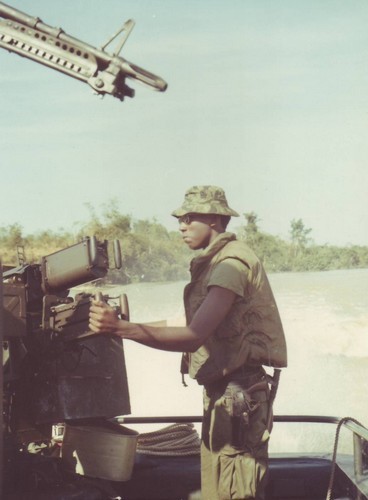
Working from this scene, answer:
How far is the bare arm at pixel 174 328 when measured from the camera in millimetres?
2738

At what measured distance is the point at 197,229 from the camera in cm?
349

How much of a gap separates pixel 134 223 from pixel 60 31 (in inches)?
671

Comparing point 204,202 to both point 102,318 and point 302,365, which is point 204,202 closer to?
point 102,318

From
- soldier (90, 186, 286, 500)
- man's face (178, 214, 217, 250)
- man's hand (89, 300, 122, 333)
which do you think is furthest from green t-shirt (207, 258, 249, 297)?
man's hand (89, 300, 122, 333)

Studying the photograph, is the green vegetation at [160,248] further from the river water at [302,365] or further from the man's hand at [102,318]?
the man's hand at [102,318]

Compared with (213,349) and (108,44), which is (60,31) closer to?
(108,44)

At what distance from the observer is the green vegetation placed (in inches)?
718

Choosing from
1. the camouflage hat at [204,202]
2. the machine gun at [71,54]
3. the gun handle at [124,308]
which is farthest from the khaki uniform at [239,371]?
the machine gun at [71,54]

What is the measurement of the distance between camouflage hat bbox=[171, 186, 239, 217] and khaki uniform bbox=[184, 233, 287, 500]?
0.40 feet

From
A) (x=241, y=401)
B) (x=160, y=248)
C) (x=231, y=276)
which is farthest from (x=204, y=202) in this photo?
(x=160, y=248)

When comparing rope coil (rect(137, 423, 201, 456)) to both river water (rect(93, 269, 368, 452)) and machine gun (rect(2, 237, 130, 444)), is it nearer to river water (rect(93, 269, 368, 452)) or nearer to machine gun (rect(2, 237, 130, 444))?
machine gun (rect(2, 237, 130, 444))

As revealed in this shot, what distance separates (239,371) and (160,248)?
15.8 m

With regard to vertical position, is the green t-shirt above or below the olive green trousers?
above

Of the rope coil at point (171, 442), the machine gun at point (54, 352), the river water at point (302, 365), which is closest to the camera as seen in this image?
the machine gun at point (54, 352)
